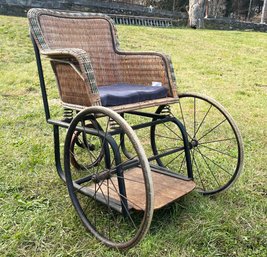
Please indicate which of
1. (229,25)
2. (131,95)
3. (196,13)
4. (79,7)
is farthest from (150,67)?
(229,25)

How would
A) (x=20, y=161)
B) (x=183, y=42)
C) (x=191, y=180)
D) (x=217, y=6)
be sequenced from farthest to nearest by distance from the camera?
(x=217, y=6)
(x=183, y=42)
(x=20, y=161)
(x=191, y=180)

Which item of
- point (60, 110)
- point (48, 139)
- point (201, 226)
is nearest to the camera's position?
point (201, 226)

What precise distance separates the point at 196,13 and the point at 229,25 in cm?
226

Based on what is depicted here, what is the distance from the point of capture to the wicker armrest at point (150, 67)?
201cm

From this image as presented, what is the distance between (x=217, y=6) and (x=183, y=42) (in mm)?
15019

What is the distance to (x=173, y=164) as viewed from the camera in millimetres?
2514

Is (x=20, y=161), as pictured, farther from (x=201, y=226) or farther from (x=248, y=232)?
(x=248, y=232)

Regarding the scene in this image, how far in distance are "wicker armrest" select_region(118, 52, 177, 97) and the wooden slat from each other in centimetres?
50

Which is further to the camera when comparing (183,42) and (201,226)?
(183,42)

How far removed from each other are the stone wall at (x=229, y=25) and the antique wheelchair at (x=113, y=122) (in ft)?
39.7

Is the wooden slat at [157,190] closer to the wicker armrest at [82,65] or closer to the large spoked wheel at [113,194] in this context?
the large spoked wheel at [113,194]

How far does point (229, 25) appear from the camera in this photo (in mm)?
14156

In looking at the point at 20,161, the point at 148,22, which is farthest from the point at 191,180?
the point at 148,22

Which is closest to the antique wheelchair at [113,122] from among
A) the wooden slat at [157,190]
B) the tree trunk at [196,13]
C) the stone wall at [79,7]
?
the wooden slat at [157,190]
